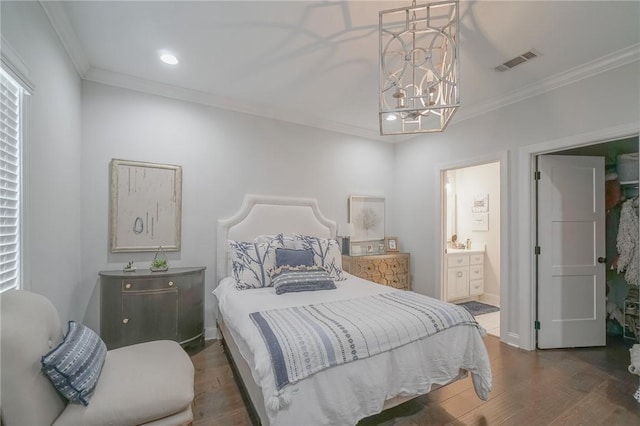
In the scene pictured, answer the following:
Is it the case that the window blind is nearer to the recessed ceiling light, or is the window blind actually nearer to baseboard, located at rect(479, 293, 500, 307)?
the recessed ceiling light

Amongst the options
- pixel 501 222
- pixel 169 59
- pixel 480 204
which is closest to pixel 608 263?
pixel 501 222

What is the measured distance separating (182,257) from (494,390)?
10.6 ft

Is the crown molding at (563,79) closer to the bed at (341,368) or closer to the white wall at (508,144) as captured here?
the white wall at (508,144)

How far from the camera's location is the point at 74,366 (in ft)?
4.23

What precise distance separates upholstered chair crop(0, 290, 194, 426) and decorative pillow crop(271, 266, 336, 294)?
108 centimetres

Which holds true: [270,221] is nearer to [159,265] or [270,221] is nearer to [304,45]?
[159,265]

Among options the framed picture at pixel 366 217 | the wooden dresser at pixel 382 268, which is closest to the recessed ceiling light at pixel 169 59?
the framed picture at pixel 366 217

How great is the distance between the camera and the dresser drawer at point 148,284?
257 centimetres

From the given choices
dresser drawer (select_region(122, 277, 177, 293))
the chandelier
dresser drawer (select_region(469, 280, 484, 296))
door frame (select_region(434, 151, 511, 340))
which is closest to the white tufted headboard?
dresser drawer (select_region(122, 277, 177, 293))

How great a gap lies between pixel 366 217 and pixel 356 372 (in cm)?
305

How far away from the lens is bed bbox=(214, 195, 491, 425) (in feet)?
4.72

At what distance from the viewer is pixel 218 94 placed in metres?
3.32

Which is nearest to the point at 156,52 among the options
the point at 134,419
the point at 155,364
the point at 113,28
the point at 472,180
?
the point at 113,28

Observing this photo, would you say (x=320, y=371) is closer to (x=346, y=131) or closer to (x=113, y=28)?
(x=113, y=28)
